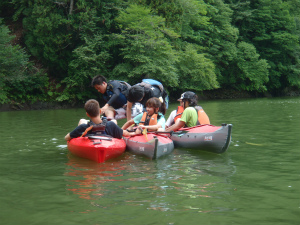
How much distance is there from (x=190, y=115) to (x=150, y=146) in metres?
1.43

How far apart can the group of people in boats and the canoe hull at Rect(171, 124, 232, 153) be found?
29cm

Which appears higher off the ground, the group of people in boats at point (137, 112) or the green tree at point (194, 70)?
the green tree at point (194, 70)

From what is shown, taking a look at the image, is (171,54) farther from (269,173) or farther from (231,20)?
(269,173)

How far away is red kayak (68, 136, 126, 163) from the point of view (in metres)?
6.78

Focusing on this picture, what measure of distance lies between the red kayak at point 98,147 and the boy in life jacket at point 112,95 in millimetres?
1975

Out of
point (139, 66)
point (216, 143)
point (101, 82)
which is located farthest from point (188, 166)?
point (139, 66)

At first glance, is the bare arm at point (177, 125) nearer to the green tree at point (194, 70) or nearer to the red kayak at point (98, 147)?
the red kayak at point (98, 147)

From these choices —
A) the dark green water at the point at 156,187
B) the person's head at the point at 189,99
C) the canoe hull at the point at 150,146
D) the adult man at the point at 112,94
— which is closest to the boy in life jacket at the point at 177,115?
the person's head at the point at 189,99

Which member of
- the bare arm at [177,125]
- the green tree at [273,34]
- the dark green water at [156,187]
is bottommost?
the dark green water at [156,187]

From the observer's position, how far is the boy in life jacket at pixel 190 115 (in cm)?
810

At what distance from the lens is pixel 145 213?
405 cm

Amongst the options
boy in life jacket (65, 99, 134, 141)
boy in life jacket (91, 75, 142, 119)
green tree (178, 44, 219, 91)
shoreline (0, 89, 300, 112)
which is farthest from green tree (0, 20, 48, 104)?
boy in life jacket (65, 99, 134, 141)

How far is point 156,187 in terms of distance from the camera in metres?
5.05

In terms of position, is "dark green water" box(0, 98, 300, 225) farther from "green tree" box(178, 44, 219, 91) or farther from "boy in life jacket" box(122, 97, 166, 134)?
"green tree" box(178, 44, 219, 91)
